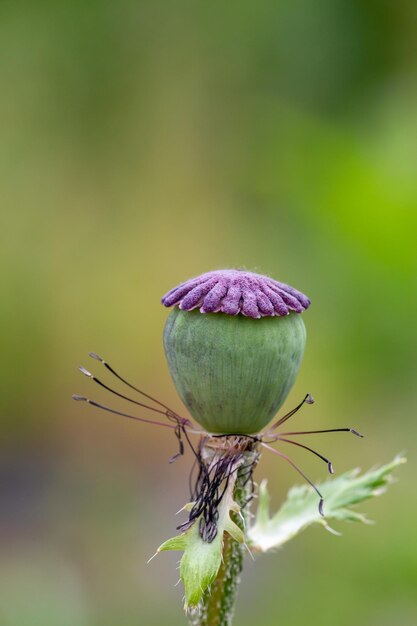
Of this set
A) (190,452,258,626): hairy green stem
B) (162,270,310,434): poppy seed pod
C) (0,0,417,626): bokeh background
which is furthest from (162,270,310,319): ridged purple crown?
(0,0,417,626): bokeh background

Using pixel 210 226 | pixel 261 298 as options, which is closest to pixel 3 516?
pixel 210 226

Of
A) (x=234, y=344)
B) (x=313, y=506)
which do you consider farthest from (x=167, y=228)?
(x=234, y=344)

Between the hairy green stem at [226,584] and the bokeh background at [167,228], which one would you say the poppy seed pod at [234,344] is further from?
the bokeh background at [167,228]

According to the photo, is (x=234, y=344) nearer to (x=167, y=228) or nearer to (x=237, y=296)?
(x=237, y=296)

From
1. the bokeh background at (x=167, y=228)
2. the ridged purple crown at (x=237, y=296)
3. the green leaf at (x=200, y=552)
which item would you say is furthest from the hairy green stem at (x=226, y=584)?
the bokeh background at (x=167, y=228)

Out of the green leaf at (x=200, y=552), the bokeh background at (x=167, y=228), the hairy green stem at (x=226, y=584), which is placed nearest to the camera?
the green leaf at (x=200, y=552)
